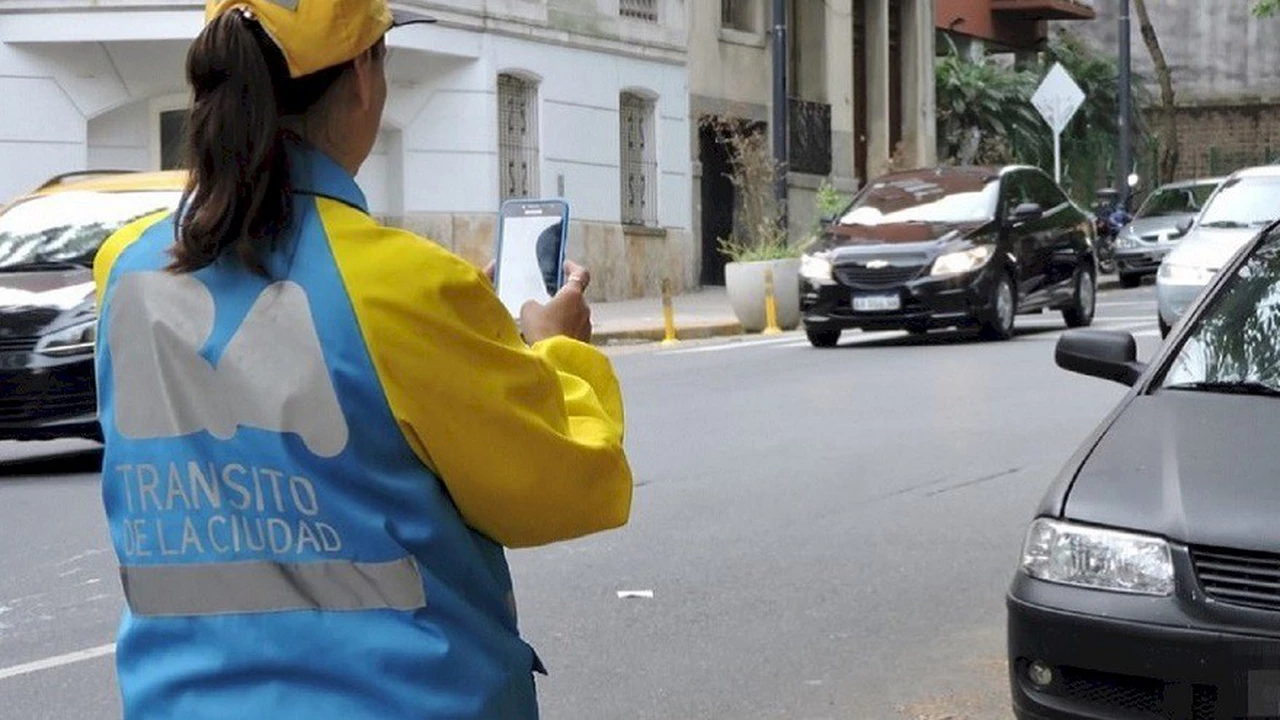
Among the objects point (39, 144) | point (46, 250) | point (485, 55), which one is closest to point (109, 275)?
point (46, 250)

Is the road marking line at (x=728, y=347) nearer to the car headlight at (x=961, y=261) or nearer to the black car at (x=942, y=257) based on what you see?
the black car at (x=942, y=257)

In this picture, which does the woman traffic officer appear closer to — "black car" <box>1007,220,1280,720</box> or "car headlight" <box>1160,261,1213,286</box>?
"black car" <box>1007,220,1280,720</box>

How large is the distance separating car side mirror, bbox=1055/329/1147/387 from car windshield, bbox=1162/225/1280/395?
30cm

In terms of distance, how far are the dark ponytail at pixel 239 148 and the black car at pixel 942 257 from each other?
17952 mm

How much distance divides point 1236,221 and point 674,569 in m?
12.9

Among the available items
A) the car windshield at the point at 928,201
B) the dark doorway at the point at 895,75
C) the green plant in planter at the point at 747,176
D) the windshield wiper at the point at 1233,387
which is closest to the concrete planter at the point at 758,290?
the car windshield at the point at 928,201

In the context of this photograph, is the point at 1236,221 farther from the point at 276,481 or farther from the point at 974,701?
the point at 276,481

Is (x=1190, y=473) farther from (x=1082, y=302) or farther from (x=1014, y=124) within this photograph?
(x=1014, y=124)

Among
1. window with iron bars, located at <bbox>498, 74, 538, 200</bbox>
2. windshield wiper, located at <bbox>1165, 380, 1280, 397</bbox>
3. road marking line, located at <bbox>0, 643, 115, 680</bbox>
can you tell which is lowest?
road marking line, located at <bbox>0, 643, 115, 680</bbox>

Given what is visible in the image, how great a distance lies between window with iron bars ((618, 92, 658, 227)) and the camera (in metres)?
31.5

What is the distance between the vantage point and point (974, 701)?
7129 mm

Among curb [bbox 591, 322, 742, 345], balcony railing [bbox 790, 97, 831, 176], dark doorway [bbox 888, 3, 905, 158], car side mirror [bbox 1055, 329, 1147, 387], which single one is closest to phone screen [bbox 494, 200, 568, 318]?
car side mirror [bbox 1055, 329, 1147, 387]

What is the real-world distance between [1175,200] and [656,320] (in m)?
12.9

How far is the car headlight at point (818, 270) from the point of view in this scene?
67.7ft
